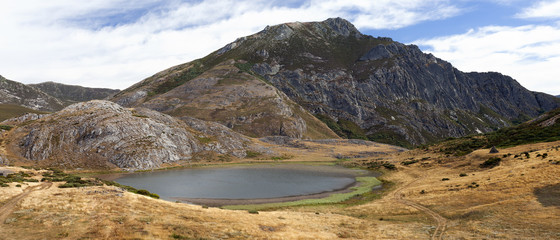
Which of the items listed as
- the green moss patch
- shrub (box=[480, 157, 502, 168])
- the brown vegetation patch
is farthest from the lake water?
the brown vegetation patch

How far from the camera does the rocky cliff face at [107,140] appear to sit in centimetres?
9825

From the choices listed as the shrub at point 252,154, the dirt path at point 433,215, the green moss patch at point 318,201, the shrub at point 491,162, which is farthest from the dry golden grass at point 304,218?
the shrub at point 252,154

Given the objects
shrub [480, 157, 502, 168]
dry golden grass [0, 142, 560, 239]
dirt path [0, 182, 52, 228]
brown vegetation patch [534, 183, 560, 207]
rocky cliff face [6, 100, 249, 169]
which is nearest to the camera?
dry golden grass [0, 142, 560, 239]

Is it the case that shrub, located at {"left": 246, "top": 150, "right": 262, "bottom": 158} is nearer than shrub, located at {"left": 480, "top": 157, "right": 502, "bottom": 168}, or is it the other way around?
shrub, located at {"left": 480, "top": 157, "right": 502, "bottom": 168}

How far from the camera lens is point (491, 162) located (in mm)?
62938

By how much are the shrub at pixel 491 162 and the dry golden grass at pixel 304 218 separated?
14.3m

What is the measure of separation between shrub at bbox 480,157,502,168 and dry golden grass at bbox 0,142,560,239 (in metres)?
14.3

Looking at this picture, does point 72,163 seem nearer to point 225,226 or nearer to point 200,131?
point 200,131

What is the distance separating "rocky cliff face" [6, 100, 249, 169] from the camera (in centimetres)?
9825

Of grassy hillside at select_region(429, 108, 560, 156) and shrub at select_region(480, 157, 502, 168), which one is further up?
grassy hillside at select_region(429, 108, 560, 156)

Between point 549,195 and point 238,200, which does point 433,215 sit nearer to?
point 549,195

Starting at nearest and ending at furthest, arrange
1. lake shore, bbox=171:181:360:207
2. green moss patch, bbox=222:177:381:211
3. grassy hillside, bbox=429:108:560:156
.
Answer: green moss patch, bbox=222:177:381:211 → lake shore, bbox=171:181:360:207 → grassy hillside, bbox=429:108:560:156

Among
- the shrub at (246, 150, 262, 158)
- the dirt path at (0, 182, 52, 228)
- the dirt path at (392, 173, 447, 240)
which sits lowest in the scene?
the dirt path at (392, 173, 447, 240)

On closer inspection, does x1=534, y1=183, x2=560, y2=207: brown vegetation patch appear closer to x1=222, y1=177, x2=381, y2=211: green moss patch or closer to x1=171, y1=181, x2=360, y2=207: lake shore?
x1=222, y1=177, x2=381, y2=211: green moss patch
